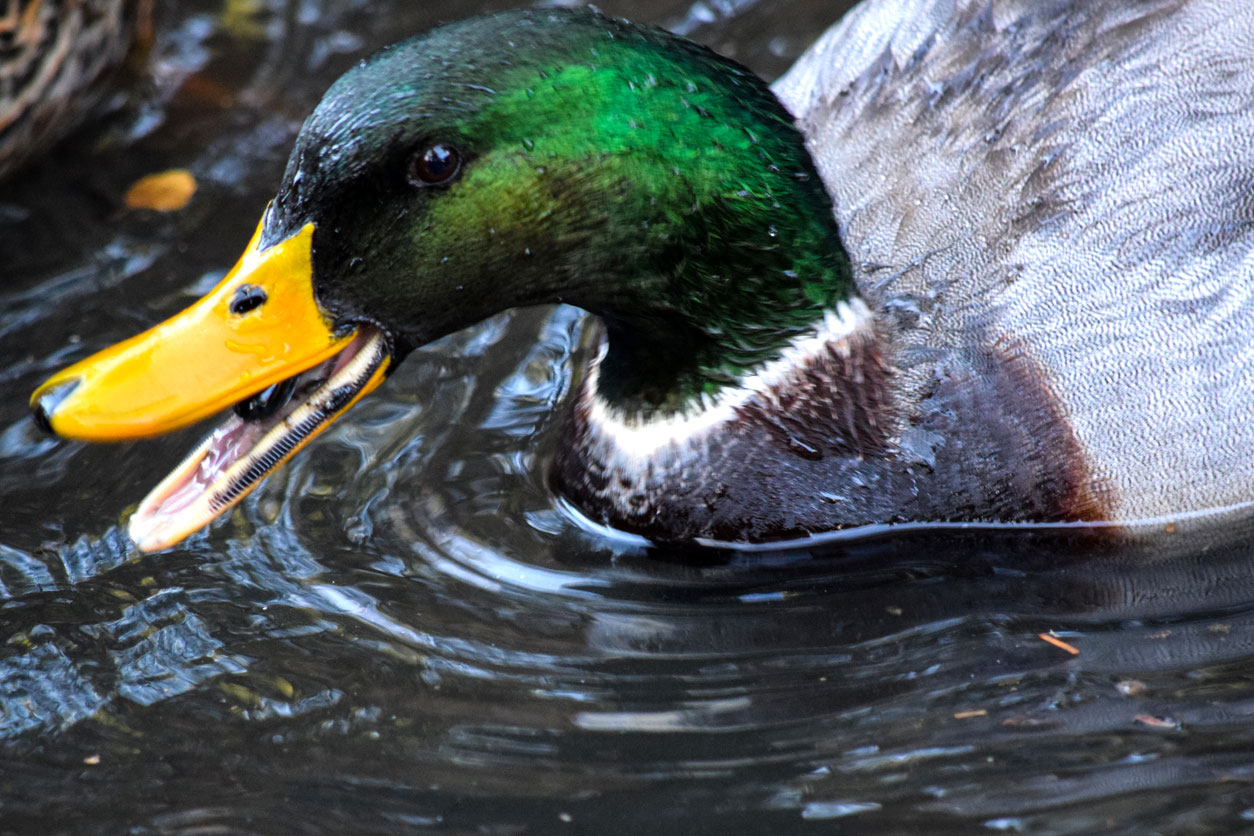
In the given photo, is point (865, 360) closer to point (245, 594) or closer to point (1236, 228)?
point (1236, 228)

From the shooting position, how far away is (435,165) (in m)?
2.86

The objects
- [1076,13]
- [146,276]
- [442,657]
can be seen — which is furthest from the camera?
[146,276]

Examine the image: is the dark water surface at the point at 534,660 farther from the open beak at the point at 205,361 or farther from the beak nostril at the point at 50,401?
the beak nostril at the point at 50,401

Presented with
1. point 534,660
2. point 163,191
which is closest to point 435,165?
point 534,660

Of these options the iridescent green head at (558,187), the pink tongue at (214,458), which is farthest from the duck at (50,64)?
the iridescent green head at (558,187)

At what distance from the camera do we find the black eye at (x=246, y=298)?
288 cm

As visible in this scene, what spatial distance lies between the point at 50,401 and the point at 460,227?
82 cm

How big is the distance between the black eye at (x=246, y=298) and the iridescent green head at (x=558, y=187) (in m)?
0.11

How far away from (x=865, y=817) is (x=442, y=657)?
95 cm

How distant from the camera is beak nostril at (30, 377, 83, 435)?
113 inches

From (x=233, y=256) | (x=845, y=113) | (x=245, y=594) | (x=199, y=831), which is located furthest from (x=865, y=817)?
(x=233, y=256)

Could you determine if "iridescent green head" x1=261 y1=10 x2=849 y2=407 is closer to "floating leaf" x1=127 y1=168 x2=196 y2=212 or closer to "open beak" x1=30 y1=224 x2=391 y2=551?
Answer: "open beak" x1=30 y1=224 x2=391 y2=551

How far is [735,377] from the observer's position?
345 centimetres

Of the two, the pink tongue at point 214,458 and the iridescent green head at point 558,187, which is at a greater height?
the iridescent green head at point 558,187
